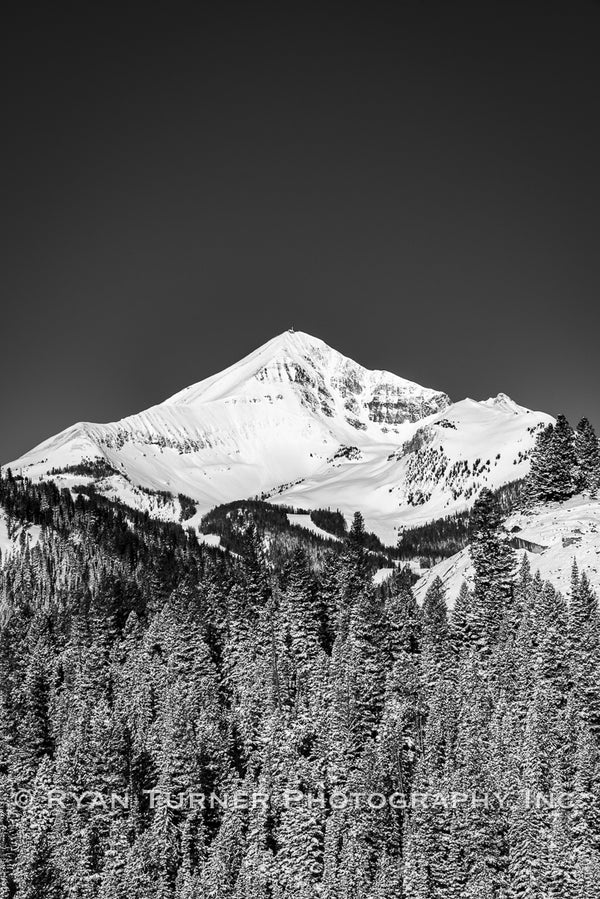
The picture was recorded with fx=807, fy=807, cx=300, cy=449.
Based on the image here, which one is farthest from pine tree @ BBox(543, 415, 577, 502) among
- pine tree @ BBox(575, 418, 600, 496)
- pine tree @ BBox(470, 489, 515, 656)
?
pine tree @ BBox(470, 489, 515, 656)

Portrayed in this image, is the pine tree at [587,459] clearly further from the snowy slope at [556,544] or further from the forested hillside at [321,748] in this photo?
the forested hillside at [321,748]

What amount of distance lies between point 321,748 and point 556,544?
45503 millimetres

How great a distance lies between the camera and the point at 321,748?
8612 centimetres

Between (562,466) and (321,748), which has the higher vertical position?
(562,466)

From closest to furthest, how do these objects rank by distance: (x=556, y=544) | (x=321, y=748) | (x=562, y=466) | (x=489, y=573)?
1. (x=321, y=748)
2. (x=489, y=573)
3. (x=556, y=544)
4. (x=562, y=466)

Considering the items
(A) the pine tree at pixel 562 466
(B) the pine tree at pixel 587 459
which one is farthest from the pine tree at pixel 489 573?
(B) the pine tree at pixel 587 459

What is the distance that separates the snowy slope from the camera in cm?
10456

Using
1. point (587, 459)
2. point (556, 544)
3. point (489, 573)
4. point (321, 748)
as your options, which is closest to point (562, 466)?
point (587, 459)

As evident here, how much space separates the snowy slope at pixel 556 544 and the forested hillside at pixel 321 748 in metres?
4.95

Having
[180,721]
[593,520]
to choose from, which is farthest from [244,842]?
[593,520]

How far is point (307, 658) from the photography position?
9988cm

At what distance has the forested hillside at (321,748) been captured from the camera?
73.2 meters

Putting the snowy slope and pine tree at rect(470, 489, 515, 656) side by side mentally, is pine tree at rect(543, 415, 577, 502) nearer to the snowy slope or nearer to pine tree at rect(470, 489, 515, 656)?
the snowy slope

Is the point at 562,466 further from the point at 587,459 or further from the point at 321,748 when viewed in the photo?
the point at 321,748
